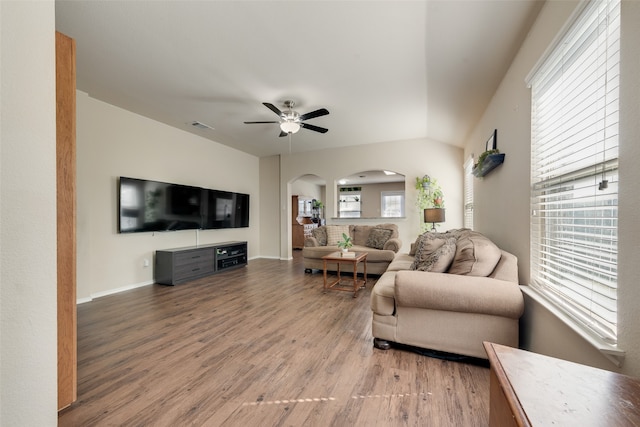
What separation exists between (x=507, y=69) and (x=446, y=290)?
7.19 ft

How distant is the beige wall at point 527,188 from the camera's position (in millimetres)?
963

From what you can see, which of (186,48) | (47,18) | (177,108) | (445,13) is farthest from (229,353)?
(177,108)

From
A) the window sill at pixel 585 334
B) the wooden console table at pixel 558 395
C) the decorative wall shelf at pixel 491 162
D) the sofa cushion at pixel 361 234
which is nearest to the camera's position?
the wooden console table at pixel 558 395

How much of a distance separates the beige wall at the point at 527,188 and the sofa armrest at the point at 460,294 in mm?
159

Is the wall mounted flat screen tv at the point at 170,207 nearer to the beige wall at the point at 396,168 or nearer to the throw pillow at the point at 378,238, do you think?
the beige wall at the point at 396,168

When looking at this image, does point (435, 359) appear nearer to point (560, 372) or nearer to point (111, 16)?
point (560, 372)

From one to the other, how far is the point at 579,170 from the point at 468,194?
3.63 meters

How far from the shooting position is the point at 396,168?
5.62 metres

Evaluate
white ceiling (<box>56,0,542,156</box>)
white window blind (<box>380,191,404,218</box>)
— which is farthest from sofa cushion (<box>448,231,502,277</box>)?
white window blind (<box>380,191,404,218</box>)

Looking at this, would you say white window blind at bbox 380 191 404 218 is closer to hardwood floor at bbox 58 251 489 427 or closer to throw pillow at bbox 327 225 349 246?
throw pillow at bbox 327 225 349 246

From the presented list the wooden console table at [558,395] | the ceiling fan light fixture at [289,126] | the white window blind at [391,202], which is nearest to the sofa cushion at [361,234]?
the ceiling fan light fixture at [289,126]

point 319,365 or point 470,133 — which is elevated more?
point 470,133

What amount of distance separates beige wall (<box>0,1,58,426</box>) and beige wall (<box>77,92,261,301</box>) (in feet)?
9.89

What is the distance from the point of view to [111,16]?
2.04 m
